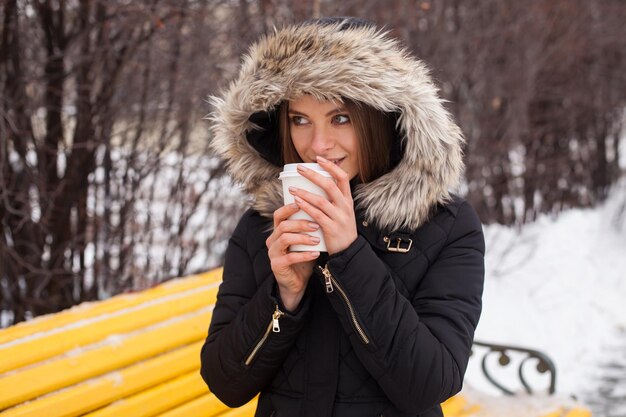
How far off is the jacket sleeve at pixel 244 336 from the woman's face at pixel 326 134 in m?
0.36

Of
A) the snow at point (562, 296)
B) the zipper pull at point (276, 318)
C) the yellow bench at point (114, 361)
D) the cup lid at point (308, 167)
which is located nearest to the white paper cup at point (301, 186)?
the cup lid at point (308, 167)

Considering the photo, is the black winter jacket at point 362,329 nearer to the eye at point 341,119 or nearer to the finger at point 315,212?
the finger at point 315,212

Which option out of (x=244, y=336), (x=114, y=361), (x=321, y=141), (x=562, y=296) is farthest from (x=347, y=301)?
(x=562, y=296)

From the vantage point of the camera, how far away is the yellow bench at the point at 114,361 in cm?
231

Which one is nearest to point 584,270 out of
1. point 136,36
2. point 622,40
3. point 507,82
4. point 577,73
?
point 507,82

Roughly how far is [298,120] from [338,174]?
0.42 m

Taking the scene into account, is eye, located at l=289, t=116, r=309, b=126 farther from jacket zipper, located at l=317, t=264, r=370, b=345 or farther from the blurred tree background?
the blurred tree background

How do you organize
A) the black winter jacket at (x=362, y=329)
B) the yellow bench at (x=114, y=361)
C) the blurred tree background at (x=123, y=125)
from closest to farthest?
the black winter jacket at (x=362, y=329)
the yellow bench at (x=114, y=361)
the blurred tree background at (x=123, y=125)

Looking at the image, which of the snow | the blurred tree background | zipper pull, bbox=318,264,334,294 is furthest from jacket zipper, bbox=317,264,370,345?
the snow

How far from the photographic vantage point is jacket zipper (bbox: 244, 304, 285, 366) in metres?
1.78

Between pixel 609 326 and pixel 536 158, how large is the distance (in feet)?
11.9

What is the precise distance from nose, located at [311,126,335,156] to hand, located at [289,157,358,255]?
0.24 m

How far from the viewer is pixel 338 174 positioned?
1.63 metres

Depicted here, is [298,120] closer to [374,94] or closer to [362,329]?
[374,94]
